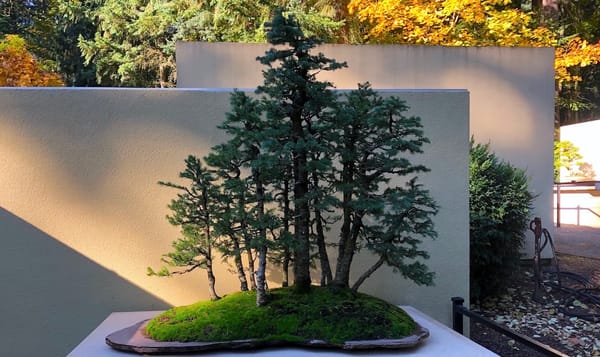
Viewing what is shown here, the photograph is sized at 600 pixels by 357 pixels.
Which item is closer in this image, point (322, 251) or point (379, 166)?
point (379, 166)

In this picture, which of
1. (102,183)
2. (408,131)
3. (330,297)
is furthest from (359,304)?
Answer: (102,183)

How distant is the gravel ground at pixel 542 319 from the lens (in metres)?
4.20

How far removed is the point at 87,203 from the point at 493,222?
12.3 feet

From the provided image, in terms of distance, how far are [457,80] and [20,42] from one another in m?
9.09

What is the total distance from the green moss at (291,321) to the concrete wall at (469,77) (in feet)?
14.0

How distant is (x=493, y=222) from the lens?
473cm

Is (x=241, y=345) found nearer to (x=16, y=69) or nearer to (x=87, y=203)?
(x=87, y=203)

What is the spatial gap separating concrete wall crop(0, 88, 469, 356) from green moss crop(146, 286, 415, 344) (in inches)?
33.6

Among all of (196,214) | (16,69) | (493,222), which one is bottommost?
(493,222)

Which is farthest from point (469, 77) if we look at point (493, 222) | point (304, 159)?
point (304, 159)

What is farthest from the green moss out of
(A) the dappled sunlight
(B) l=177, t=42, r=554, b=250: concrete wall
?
(B) l=177, t=42, r=554, b=250: concrete wall

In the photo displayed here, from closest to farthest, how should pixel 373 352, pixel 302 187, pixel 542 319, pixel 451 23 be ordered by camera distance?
pixel 373 352 < pixel 302 187 < pixel 542 319 < pixel 451 23

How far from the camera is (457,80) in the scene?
657 cm

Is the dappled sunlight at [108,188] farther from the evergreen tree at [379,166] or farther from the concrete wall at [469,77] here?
the concrete wall at [469,77]
